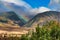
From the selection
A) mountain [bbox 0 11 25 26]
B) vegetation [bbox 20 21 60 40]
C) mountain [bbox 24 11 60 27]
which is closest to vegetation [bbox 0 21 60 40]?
vegetation [bbox 20 21 60 40]

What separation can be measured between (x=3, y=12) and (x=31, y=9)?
11.4 feet

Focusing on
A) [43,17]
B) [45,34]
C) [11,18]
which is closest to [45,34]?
[45,34]

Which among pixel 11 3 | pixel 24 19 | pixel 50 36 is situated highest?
pixel 11 3

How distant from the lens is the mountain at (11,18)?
25.2 metres

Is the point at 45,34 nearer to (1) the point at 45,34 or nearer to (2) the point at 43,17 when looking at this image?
(1) the point at 45,34

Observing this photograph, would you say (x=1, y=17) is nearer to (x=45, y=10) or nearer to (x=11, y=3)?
(x=11, y=3)

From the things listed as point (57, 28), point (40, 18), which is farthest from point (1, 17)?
point (57, 28)

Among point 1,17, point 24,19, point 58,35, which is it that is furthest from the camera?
point 1,17

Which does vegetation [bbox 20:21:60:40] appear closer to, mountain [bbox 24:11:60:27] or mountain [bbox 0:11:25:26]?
mountain [bbox 24:11:60:27]

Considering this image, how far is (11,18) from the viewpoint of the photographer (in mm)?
26641

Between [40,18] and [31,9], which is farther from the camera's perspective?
[40,18]

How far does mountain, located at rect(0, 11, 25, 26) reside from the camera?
25.2 meters

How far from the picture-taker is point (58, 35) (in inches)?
371

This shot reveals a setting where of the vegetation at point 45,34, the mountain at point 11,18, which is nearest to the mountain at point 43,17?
the mountain at point 11,18
